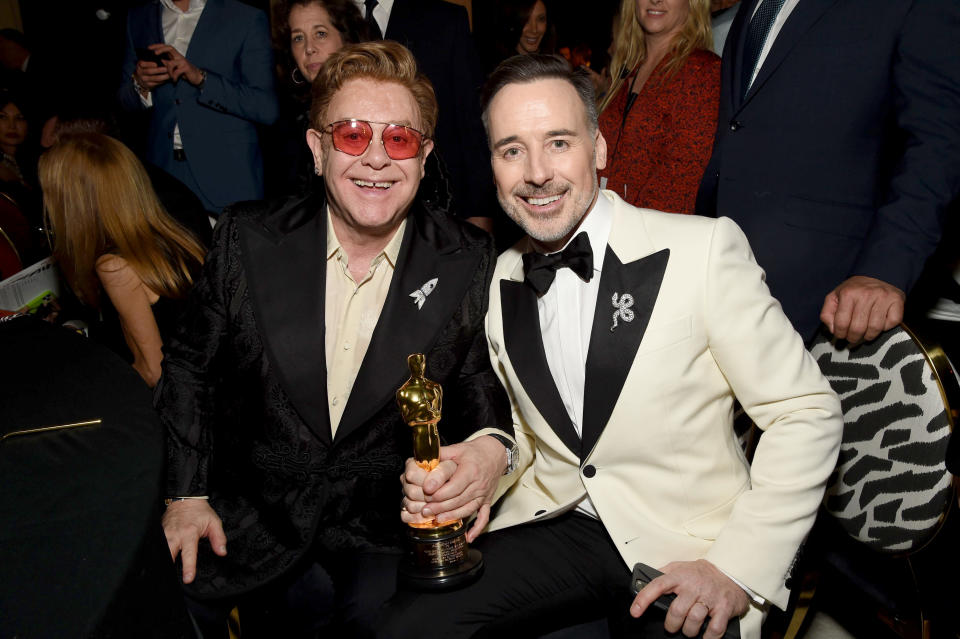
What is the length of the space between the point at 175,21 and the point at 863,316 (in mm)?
3846

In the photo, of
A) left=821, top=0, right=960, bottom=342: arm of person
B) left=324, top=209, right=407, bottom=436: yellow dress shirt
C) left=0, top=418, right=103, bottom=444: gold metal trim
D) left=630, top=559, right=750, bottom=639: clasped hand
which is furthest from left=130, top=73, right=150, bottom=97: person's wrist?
left=630, top=559, right=750, bottom=639: clasped hand

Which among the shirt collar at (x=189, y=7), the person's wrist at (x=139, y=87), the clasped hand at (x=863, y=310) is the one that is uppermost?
the shirt collar at (x=189, y=7)

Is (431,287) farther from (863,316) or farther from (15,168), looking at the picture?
(15,168)

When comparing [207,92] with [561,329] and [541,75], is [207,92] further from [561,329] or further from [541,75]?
[561,329]

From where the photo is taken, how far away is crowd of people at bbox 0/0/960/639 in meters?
1.91

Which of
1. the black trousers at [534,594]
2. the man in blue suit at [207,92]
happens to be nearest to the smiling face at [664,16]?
the black trousers at [534,594]

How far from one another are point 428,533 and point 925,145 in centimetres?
180

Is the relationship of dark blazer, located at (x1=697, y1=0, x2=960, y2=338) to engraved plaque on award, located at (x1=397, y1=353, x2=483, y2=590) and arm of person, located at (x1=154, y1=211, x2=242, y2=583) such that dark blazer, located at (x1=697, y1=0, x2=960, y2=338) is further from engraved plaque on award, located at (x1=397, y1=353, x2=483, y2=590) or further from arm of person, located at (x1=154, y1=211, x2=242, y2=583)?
arm of person, located at (x1=154, y1=211, x2=242, y2=583)

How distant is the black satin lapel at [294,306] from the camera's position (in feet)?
7.30

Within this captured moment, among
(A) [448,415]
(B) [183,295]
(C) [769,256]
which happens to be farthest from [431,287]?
(B) [183,295]

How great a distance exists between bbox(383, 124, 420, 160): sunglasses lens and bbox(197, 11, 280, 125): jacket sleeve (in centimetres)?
207

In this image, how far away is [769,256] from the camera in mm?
2572

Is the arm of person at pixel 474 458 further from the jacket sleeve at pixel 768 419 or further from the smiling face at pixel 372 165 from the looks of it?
the jacket sleeve at pixel 768 419

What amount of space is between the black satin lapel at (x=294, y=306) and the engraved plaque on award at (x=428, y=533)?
0.43 metres
